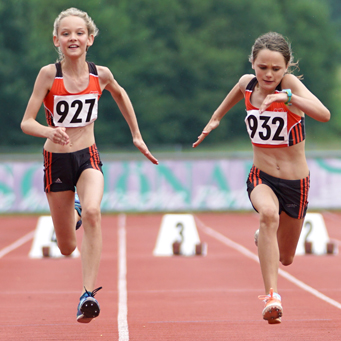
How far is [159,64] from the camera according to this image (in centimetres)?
4581

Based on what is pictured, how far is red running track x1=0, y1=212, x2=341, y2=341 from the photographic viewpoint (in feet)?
23.1

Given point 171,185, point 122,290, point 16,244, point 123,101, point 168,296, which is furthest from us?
point 171,185

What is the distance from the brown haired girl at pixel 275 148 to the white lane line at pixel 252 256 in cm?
279

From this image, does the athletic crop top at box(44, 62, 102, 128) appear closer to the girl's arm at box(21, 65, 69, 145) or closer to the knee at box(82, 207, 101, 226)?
the girl's arm at box(21, 65, 69, 145)

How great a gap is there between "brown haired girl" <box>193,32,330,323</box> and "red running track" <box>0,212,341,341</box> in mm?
1212

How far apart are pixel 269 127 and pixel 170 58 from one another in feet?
135

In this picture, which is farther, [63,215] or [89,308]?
[63,215]

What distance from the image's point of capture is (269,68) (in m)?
5.81

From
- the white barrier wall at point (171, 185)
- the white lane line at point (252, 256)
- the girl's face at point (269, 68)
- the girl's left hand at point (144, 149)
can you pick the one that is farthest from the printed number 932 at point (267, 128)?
the white barrier wall at point (171, 185)

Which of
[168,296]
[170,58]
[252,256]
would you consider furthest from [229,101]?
[170,58]

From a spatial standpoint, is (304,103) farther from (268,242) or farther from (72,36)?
(72,36)

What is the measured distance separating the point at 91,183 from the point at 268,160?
4.95ft

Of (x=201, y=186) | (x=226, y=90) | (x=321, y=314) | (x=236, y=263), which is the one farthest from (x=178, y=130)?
(x=321, y=314)

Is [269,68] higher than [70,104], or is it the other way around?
[269,68]
